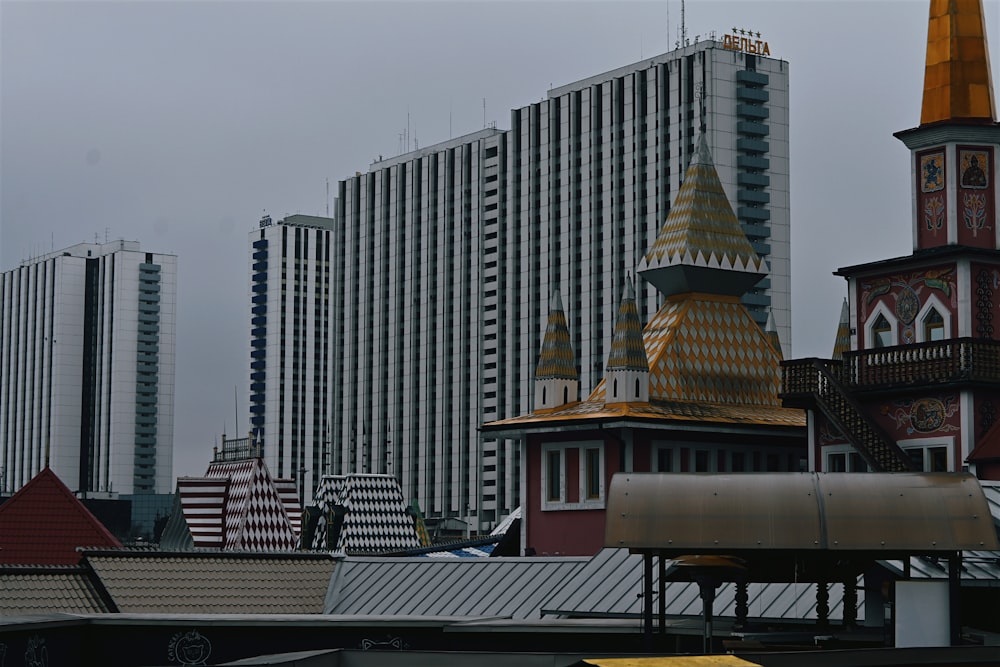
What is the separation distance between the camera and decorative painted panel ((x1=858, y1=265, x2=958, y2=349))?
45281 millimetres

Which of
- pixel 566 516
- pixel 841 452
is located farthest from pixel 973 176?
pixel 566 516

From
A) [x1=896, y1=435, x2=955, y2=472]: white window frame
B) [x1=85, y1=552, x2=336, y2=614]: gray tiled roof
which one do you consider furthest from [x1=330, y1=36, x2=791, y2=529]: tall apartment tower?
[x1=85, y1=552, x2=336, y2=614]: gray tiled roof

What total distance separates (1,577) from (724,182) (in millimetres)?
137201

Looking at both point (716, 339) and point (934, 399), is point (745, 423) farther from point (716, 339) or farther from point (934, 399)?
point (934, 399)

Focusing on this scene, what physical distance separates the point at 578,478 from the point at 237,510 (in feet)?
80.7

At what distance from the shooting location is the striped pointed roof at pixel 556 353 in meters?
55.3

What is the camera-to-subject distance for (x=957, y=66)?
48.0 metres

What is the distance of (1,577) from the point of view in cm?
3609

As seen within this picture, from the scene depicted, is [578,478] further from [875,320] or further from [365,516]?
[365,516]

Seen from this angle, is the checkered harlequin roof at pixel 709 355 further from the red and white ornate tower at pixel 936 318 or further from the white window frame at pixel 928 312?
the white window frame at pixel 928 312

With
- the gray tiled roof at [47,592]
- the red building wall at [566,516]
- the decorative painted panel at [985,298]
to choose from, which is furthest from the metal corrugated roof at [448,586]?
the decorative painted panel at [985,298]

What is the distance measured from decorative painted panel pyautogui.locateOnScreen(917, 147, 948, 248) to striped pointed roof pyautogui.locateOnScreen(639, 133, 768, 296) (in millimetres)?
8935

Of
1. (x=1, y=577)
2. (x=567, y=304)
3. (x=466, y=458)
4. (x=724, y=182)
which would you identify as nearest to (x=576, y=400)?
(x=1, y=577)

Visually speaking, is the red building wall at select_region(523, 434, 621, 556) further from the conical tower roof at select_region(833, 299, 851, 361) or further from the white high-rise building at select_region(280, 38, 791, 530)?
the white high-rise building at select_region(280, 38, 791, 530)
